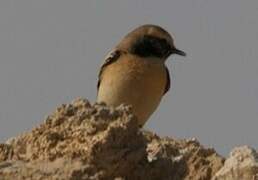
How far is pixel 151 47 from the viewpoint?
1452 centimetres

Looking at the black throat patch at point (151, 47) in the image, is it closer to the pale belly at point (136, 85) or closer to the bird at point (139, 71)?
the bird at point (139, 71)

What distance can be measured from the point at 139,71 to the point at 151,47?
938 mm

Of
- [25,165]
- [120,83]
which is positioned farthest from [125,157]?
[120,83]

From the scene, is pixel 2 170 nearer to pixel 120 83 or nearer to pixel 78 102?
pixel 78 102

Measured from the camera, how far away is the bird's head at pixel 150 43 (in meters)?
14.3

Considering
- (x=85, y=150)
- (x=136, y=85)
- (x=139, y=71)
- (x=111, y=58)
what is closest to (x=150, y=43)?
(x=111, y=58)

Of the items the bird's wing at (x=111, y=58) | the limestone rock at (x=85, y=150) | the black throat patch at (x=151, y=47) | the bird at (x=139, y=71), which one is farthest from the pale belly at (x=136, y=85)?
the limestone rock at (x=85, y=150)

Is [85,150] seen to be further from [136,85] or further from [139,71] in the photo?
[139,71]

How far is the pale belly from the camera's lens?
13.5 meters

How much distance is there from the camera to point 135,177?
671 centimetres

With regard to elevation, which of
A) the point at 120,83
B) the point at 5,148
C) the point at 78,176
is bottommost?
the point at 78,176

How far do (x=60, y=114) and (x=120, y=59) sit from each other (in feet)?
23.3

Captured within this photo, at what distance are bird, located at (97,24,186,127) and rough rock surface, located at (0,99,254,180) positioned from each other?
6.02 meters

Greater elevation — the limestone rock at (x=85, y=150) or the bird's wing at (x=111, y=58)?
the bird's wing at (x=111, y=58)
